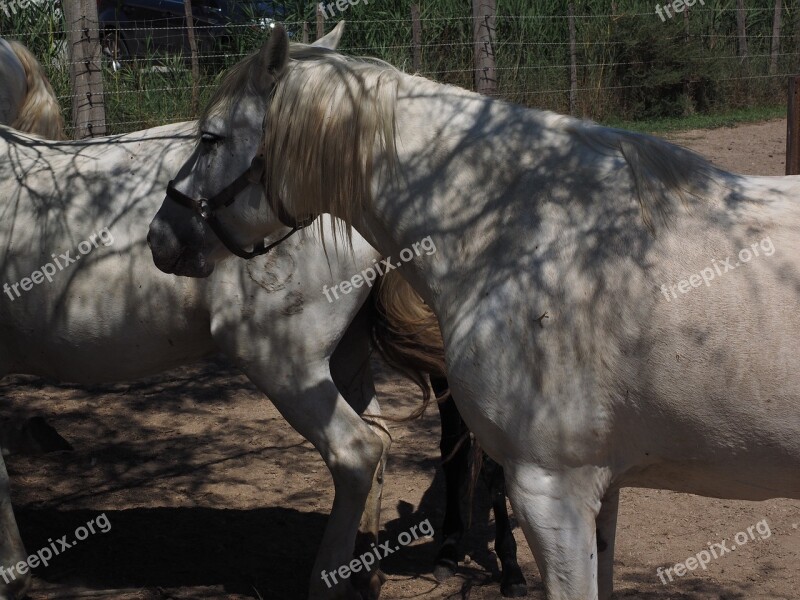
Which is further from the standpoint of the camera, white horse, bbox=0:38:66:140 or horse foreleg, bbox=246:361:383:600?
white horse, bbox=0:38:66:140

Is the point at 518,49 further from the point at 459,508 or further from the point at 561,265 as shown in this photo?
the point at 561,265

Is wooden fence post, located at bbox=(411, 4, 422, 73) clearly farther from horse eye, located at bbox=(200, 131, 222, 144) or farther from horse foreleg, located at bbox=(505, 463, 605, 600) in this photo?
horse foreleg, located at bbox=(505, 463, 605, 600)

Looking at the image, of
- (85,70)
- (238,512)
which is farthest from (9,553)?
(85,70)

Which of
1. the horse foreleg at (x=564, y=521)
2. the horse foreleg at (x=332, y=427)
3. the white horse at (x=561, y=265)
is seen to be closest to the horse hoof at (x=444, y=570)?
the horse foreleg at (x=332, y=427)

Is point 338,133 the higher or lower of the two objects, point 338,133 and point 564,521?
the higher

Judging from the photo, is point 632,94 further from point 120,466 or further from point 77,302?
point 77,302

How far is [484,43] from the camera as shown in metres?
7.82

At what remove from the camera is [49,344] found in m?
3.40

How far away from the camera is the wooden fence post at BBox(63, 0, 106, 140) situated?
6371 millimetres

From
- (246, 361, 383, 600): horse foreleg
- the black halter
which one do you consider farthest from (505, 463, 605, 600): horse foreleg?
(246, 361, 383, 600): horse foreleg

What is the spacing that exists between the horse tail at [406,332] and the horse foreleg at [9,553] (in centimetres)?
152

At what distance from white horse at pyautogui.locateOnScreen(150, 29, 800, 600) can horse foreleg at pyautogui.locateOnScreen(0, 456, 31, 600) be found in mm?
1706

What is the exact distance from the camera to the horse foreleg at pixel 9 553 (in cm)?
343

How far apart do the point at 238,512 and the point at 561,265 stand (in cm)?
264
